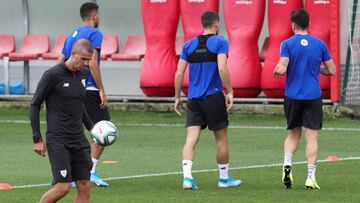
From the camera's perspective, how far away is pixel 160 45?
26.2 metres

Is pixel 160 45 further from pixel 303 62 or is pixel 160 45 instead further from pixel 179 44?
pixel 303 62

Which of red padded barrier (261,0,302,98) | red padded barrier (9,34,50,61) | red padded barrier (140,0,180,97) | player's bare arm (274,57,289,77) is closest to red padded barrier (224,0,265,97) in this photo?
red padded barrier (261,0,302,98)

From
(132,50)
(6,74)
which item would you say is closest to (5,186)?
(132,50)

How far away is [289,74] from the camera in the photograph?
14.9m

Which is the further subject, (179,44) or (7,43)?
(7,43)

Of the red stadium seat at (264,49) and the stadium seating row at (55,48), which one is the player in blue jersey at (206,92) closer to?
the red stadium seat at (264,49)

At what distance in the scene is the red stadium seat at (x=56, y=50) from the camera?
2842 centimetres

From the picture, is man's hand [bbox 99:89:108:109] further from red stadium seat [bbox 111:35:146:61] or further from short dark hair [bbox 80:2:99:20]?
red stadium seat [bbox 111:35:146:61]

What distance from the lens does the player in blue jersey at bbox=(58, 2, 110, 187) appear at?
49.1ft

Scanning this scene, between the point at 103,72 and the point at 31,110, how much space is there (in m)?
17.2

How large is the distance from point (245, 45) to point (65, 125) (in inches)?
544

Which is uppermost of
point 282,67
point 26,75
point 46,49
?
point 282,67

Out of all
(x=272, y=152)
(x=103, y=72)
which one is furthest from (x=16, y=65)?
(x=272, y=152)

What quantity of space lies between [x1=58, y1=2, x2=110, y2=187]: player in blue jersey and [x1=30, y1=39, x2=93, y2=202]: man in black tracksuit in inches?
118
